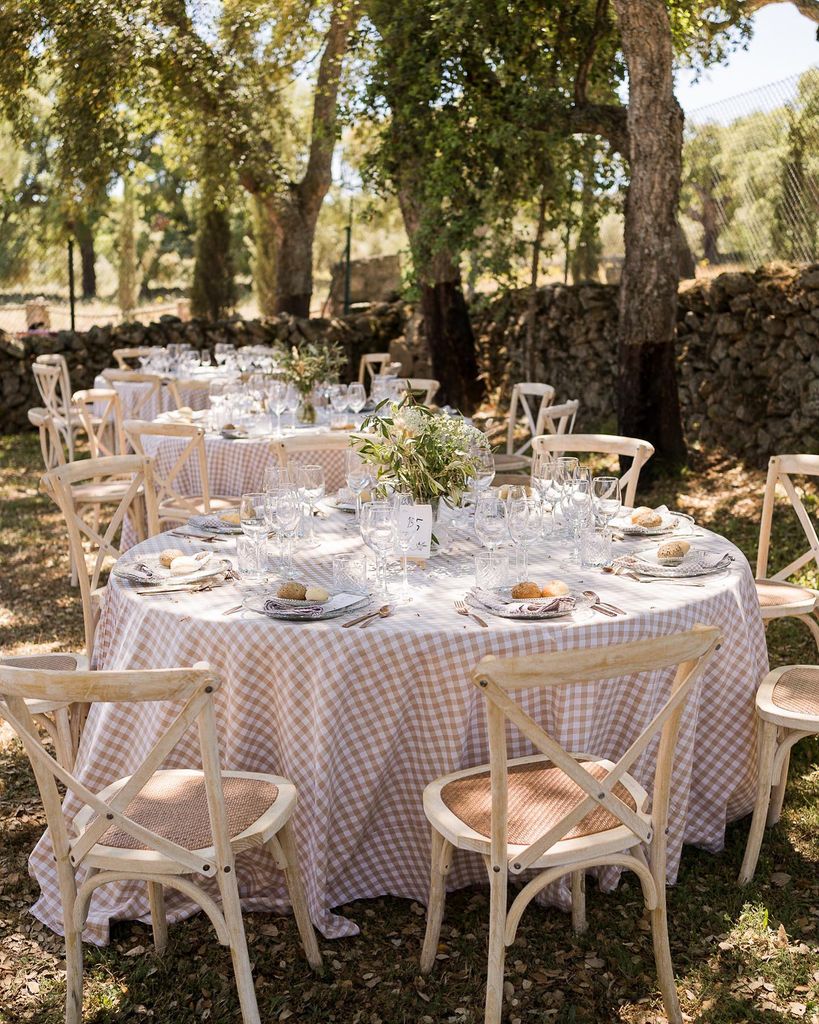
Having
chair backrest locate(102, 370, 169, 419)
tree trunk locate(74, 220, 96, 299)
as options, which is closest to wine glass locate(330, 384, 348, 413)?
chair backrest locate(102, 370, 169, 419)

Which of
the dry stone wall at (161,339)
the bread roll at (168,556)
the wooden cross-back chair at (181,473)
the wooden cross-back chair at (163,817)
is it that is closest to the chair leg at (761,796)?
the wooden cross-back chair at (163,817)

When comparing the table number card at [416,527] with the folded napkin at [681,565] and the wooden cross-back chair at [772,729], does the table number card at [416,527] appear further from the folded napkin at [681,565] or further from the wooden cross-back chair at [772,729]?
the wooden cross-back chair at [772,729]

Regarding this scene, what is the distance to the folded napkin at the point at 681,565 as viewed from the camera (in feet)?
10.8

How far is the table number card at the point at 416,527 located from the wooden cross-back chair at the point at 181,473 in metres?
2.19

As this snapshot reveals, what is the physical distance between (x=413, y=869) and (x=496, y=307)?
959 cm

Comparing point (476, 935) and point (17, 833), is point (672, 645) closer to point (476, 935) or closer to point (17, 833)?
point (476, 935)

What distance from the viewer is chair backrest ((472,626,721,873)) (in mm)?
2230

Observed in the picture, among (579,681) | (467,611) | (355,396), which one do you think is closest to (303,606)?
(467,611)

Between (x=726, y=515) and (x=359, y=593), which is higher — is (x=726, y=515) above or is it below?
below

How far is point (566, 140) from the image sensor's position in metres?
8.78

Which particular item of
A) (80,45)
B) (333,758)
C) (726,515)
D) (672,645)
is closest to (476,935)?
(333,758)

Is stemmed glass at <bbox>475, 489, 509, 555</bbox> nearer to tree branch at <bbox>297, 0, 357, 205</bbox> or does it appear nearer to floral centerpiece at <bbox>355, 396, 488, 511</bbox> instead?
floral centerpiece at <bbox>355, 396, 488, 511</bbox>

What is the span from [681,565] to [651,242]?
5.53m

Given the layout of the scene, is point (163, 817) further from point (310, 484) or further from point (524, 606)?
point (310, 484)
